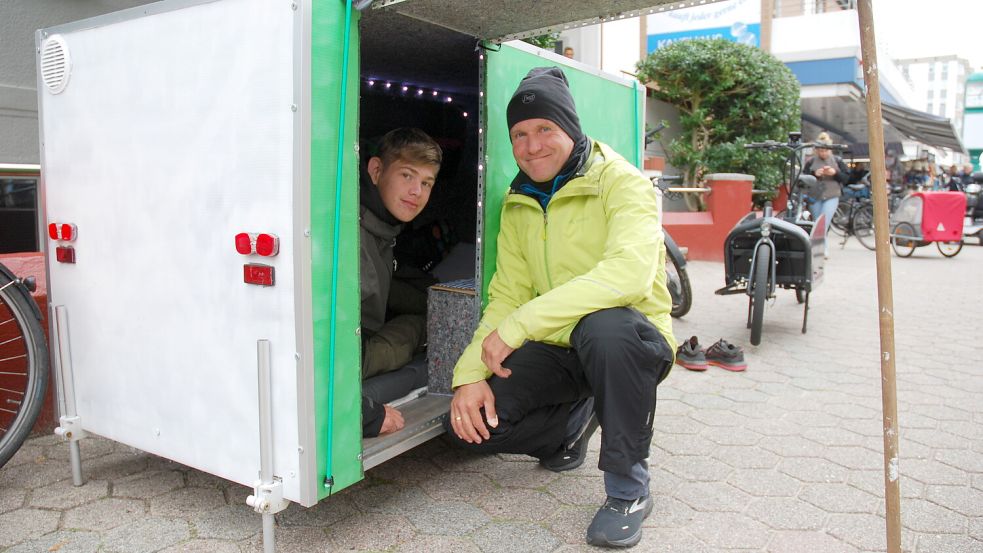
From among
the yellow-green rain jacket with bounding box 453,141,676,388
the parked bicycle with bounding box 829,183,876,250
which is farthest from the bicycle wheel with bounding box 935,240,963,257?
the yellow-green rain jacket with bounding box 453,141,676,388

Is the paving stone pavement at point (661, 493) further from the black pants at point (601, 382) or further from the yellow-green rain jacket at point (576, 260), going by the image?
the yellow-green rain jacket at point (576, 260)

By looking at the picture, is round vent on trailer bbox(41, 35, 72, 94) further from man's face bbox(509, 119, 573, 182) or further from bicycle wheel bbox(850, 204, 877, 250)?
bicycle wheel bbox(850, 204, 877, 250)

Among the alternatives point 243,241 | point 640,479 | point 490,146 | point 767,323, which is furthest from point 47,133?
point 767,323

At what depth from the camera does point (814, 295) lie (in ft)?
25.3

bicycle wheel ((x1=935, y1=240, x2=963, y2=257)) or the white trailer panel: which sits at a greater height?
the white trailer panel

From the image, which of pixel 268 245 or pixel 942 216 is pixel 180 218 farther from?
pixel 942 216

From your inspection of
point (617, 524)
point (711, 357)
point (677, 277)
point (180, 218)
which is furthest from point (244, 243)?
point (677, 277)

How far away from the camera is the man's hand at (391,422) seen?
8.41ft

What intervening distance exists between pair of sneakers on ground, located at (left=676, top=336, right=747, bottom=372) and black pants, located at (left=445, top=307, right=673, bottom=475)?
225cm

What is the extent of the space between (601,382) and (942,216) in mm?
11389

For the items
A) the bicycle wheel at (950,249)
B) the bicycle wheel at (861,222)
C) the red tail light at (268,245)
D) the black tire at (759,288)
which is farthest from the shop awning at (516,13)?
the bicycle wheel at (861,222)

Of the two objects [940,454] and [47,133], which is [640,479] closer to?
[940,454]

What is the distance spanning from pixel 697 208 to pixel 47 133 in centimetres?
1072

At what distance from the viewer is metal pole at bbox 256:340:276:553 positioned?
2104 millimetres
